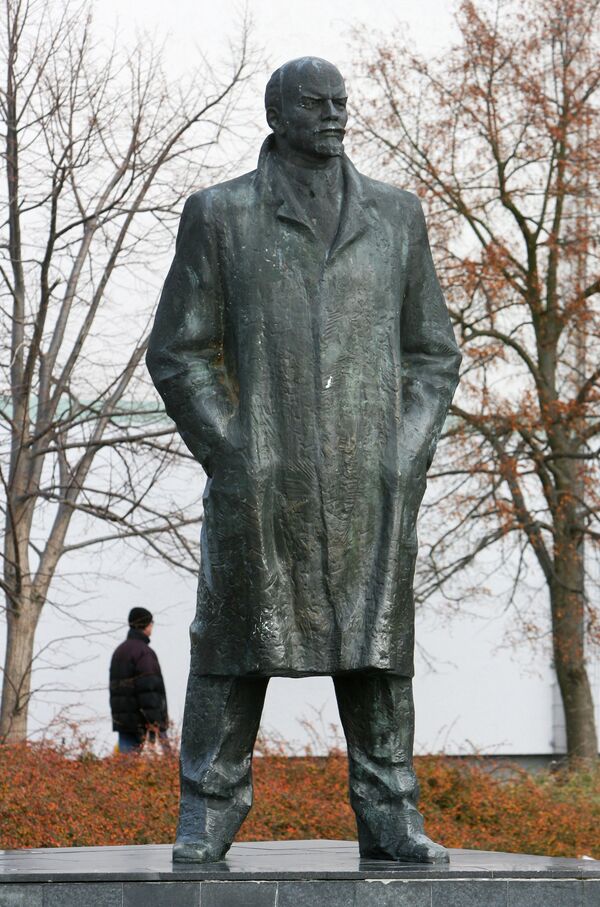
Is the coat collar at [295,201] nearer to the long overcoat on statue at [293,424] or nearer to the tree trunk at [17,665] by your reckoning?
the long overcoat on statue at [293,424]

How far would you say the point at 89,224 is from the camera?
12.6 metres

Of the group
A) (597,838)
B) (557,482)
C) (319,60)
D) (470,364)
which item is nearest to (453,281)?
(470,364)

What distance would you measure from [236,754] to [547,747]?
14113 mm

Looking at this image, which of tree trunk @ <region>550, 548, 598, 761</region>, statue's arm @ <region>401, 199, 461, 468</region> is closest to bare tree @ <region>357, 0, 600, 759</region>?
tree trunk @ <region>550, 548, 598, 761</region>

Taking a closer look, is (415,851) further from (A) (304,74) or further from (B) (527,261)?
(B) (527,261)

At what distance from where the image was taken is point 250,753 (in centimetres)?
523

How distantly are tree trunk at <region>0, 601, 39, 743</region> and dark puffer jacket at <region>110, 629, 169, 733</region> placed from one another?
0.64m

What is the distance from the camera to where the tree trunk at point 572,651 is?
51.9ft

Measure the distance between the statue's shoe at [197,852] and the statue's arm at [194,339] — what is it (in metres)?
1.10

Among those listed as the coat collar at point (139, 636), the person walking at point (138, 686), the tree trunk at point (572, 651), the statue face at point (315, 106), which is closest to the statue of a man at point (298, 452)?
the statue face at point (315, 106)

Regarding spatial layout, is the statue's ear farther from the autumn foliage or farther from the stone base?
the autumn foliage

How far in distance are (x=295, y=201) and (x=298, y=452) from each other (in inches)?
30.9

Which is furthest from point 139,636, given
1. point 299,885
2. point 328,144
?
point 299,885

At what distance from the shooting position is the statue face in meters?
5.12
